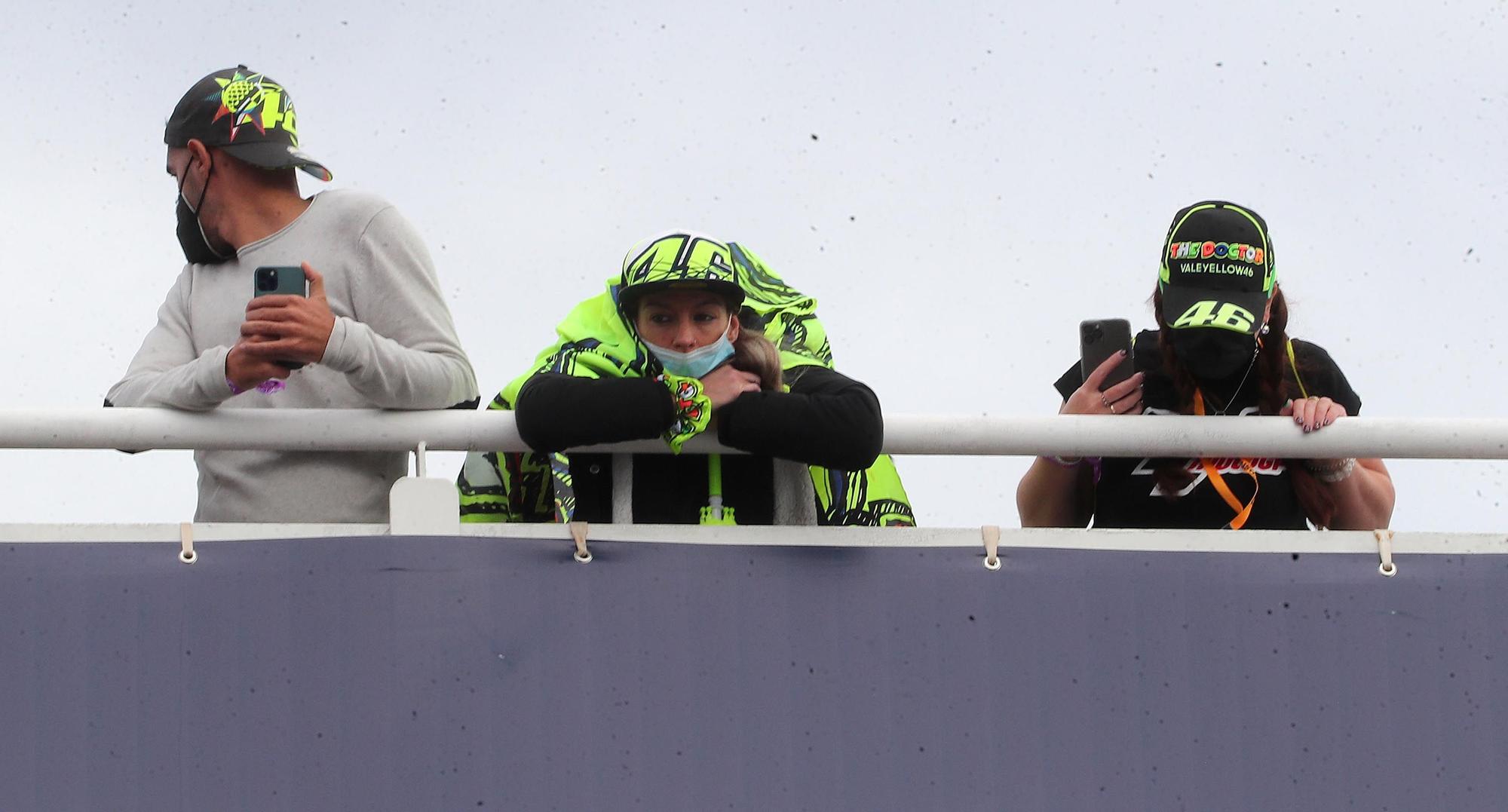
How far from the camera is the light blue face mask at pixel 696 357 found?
13.0 ft

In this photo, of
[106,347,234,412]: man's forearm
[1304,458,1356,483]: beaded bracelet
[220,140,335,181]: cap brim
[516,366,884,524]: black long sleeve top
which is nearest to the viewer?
[516,366,884,524]: black long sleeve top

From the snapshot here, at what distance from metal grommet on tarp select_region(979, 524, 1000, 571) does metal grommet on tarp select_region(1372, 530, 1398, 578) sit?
65cm

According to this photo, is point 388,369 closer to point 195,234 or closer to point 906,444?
point 195,234

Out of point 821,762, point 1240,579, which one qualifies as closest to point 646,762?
point 821,762

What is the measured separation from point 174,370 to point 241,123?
1.95ft

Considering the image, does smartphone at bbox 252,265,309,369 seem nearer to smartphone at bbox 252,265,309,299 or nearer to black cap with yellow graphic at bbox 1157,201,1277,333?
smartphone at bbox 252,265,309,299

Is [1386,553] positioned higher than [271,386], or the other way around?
[271,386]

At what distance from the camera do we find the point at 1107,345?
4.22m

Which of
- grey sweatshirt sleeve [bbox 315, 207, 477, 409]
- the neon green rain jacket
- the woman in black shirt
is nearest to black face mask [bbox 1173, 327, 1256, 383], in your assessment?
the woman in black shirt

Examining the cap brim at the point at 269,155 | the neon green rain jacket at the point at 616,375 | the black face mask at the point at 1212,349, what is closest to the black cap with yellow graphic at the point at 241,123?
the cap brim at the point at 269,155

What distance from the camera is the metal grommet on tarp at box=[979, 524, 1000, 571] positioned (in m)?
3.94

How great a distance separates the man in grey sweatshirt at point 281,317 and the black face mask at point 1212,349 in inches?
50.3

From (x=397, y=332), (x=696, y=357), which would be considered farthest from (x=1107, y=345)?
(x=397, y=332)

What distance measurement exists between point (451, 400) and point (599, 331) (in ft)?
0.97
